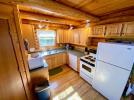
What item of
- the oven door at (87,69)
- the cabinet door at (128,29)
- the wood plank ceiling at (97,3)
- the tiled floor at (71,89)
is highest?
the wood plank ceiling at (97,3)

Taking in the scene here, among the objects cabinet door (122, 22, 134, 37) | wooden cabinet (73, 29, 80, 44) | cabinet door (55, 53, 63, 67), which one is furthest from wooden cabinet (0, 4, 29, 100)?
wooden cabinet (73, 29, 80, 44)

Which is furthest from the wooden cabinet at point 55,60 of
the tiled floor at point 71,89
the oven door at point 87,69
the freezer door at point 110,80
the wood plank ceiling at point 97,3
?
the wood plank ceiling at point 97,3

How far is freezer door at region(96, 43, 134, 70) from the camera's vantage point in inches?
59.8

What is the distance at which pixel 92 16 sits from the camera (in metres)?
2.33

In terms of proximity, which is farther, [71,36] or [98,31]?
[71,36]

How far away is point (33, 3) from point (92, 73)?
8.02 feet

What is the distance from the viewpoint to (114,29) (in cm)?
216

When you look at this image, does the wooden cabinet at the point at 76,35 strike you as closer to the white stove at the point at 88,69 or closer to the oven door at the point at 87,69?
the white stove at the point at 88,69

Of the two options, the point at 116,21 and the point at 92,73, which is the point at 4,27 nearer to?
the point at 92,73

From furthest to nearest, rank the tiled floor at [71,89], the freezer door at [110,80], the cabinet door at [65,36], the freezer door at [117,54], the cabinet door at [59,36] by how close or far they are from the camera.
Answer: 1. the cabinet door at [65,36]
2. the cabinet door at [59,36]
3. the tiled floor at [71,89]
4. the freezer door at [110,80]
5. the freezer door at [117,54]

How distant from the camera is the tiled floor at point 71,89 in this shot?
2.20m

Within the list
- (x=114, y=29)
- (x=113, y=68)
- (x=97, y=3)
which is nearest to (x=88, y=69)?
(x=113, y=68)

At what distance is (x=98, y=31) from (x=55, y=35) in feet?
7.58

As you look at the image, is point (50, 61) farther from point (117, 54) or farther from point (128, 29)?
point (128, 29)
